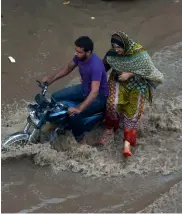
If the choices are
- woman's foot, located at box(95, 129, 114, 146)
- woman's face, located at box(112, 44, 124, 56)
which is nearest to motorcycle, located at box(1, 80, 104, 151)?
woman's foot, located at box(95, 129, 114, 146)

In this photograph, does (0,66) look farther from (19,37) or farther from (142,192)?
(142,192)

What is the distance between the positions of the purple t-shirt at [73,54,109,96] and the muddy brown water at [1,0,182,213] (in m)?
0.68

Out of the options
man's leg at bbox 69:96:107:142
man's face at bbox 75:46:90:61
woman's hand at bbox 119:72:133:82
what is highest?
man's face at bbox 75:46:90:61

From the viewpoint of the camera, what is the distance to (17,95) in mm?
6129

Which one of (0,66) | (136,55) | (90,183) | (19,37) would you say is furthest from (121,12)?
(90,183)

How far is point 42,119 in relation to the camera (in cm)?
439

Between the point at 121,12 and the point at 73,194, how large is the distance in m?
5.72

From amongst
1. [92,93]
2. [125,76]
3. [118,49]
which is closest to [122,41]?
[118,49]

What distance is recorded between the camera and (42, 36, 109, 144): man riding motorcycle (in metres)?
4.38

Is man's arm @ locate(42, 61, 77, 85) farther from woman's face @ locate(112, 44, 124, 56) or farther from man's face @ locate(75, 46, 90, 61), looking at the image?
woman's face @ locate(112, 44, 124, 56)

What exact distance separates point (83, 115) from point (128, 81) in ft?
2.10

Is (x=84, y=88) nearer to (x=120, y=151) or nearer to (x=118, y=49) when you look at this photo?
(x=118, y=49)

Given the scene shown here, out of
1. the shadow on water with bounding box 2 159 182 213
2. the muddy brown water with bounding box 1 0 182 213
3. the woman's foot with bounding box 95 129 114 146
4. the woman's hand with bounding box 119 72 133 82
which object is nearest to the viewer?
the shadow on water with bounding box 2 159 182 213

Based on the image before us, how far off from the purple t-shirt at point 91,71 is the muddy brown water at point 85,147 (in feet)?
2.24
